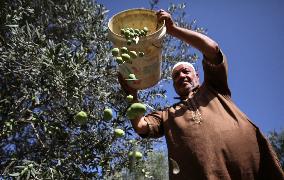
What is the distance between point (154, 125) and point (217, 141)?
73cm

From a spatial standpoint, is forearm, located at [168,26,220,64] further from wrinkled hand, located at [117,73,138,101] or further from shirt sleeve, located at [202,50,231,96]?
wrinkled hand, located at [117,73,138,101]

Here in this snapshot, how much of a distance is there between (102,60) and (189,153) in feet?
11.2

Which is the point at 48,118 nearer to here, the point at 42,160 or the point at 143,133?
the point at 42,160

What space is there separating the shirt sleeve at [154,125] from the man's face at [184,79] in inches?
11.4

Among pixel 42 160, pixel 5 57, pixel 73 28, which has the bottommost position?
pixel 42 160

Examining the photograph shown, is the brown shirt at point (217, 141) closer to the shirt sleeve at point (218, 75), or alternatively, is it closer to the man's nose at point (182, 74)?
the shirt sleeve at point (218, 75)

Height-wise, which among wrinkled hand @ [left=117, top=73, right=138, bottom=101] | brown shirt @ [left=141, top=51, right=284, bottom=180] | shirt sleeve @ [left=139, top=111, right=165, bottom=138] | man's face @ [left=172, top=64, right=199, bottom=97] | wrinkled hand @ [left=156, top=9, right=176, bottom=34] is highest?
wrinkled hand @ [left=156, top=9, right=176, bottom=34]

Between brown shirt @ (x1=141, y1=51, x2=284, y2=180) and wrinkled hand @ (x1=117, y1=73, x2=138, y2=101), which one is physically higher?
wrinkled hand @ (x1=117, y1=73, x2=138, y2=101)

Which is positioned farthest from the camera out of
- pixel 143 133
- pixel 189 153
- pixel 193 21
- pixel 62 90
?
pixel 193 21

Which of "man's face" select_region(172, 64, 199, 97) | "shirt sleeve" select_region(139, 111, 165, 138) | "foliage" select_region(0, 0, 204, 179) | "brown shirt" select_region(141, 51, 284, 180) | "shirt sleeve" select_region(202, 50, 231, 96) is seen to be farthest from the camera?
"foliage" select_region(0, 0, 204, 179)

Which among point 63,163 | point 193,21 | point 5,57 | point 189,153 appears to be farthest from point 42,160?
point 193,21

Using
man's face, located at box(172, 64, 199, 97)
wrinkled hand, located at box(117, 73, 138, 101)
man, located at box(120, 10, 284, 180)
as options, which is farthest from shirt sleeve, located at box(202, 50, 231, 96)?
wrinkled hand, located at box(117, 73, 138, 101)

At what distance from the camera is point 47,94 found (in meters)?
5.16

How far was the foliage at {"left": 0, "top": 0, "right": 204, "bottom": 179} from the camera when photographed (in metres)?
4.91
